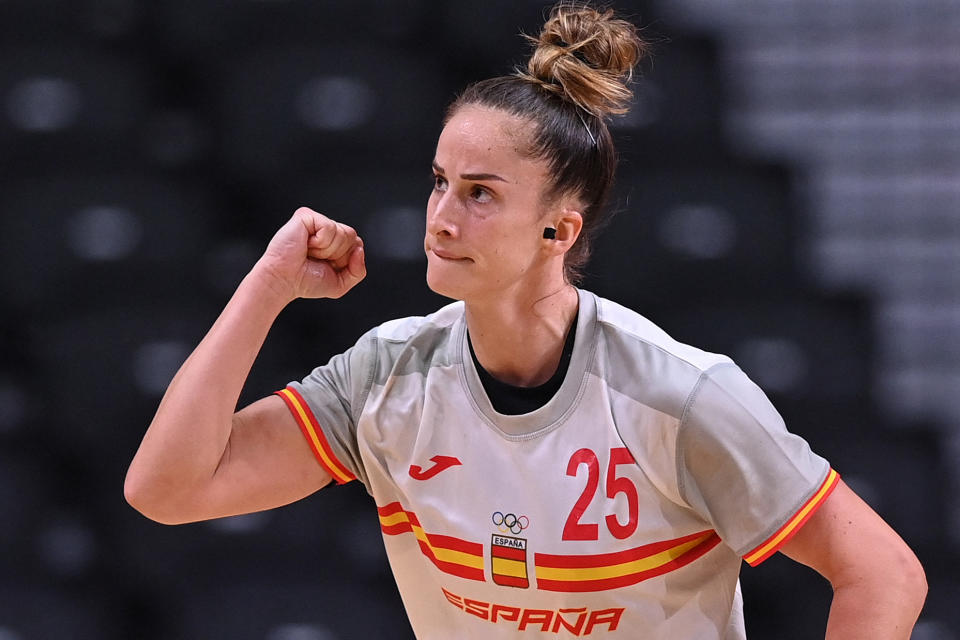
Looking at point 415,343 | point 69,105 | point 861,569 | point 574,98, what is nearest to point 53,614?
point 69,105

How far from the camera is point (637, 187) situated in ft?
9.04

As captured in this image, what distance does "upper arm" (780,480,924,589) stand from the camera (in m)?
1.45

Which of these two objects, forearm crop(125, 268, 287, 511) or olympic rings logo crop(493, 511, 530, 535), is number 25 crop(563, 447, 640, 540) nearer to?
olympic rings logo crop(493, 511, 530, 535)

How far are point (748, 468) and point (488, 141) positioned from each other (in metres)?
0.52

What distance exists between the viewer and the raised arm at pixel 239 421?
5.12 ft

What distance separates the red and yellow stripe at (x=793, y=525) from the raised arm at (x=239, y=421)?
1.99 feet

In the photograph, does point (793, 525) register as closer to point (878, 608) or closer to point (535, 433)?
point (878, 608)

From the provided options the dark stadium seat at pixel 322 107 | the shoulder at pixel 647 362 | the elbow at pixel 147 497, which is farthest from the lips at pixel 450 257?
the dark stadium seat at pixel 322 107

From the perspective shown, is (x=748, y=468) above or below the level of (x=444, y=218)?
below

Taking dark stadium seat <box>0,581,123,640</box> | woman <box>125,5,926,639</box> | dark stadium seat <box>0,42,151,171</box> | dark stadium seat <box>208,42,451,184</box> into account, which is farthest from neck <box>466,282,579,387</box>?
dark stadium seat <box>0,42,151,171</box>

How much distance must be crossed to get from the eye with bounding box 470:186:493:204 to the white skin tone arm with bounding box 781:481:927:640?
570 millimetres

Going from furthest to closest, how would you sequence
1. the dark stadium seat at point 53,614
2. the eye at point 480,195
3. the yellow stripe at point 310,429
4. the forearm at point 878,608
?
the dark stadium seat at point 53,614
the yellow stripe at point 310,429
the eye at point 480,195
the forearm at point 878,608

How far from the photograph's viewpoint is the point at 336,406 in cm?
167

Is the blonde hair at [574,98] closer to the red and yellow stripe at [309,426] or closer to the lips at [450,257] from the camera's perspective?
the lips at [450,257]
